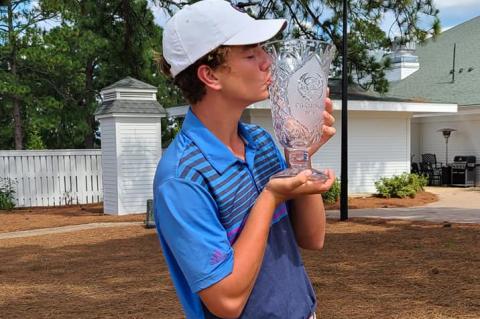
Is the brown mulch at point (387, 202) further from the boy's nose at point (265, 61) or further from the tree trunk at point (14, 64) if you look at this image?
the tree trunk at point (14, 64)

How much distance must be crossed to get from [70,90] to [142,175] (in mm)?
11112

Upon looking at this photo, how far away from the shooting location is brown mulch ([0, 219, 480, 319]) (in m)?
4.68

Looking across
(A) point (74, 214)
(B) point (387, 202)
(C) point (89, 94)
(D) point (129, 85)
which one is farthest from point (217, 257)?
(C) point (89, 94)

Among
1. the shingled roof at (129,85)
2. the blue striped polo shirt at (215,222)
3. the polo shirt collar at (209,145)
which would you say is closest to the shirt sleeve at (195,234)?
the blue striped polo shirt at (215,222)

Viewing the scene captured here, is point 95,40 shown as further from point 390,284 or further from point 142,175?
point 390,284

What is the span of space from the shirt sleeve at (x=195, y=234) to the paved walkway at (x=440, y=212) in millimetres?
8824

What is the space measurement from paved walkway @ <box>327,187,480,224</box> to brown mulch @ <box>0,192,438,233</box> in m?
0.58

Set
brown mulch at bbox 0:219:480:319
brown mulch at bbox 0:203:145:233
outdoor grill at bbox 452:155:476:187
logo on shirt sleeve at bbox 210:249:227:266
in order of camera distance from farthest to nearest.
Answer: outdoor grill at bbox 452:155:476:187 → brown mulch at bbox 0:203:145:233 → brown mulch at bbox 0:219:480:319 → logo on shirt sleeve at bbox 210:249:227:266

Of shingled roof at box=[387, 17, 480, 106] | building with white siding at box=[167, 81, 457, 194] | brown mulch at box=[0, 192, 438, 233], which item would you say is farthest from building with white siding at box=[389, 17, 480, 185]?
brown mulch at box=[0, 192, 438, 233]

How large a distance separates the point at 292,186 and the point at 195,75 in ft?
1.21

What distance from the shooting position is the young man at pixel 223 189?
125 cm

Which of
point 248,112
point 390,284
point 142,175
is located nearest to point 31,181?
point 142,175

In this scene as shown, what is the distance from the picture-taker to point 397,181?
13984 millimetres

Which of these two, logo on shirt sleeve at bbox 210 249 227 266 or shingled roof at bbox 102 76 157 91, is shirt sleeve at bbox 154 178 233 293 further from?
shingled roof at bbox 102 76 157 91
